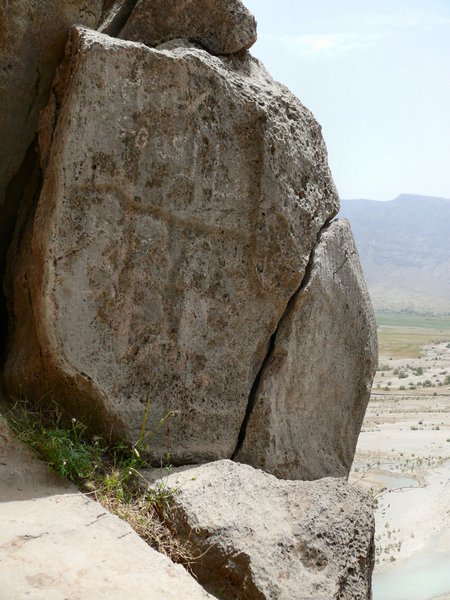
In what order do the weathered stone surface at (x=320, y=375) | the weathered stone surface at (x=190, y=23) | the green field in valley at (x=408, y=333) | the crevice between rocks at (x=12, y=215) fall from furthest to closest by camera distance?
1. the green field in valley at (x=408, y=333)
2. the weathered stone surface at (x=190, y=23)
3. the weathered stone surface at (x=320, y=375)
4. the crevice between rocks at (x=12, y=215)

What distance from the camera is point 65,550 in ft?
11.2

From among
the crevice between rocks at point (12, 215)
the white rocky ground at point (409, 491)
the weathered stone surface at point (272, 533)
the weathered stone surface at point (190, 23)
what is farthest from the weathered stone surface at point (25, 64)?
the white rocky ground at point (409, 491)

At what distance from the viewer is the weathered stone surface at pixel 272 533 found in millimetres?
3920

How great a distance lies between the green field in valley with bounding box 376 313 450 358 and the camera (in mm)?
74188

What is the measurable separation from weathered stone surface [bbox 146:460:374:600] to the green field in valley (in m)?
65.3

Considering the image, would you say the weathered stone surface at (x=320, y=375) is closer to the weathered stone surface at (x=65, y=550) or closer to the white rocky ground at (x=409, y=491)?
the white rocky ground at (x=409, y=491)

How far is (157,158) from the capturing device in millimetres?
4746

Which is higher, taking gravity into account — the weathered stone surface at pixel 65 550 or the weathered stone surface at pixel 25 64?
the weathered stone surface at pixel 25 64

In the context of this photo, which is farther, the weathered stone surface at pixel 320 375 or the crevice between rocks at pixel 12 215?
the weathered stone surface at pixel 320 375

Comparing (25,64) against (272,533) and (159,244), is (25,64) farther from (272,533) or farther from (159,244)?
(272,533)

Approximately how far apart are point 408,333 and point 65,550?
99.0 metres

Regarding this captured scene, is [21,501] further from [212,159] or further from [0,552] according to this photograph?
[212,159]

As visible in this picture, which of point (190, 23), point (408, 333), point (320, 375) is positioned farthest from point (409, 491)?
point (408, 333)

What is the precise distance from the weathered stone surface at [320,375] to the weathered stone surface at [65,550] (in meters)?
1.66
